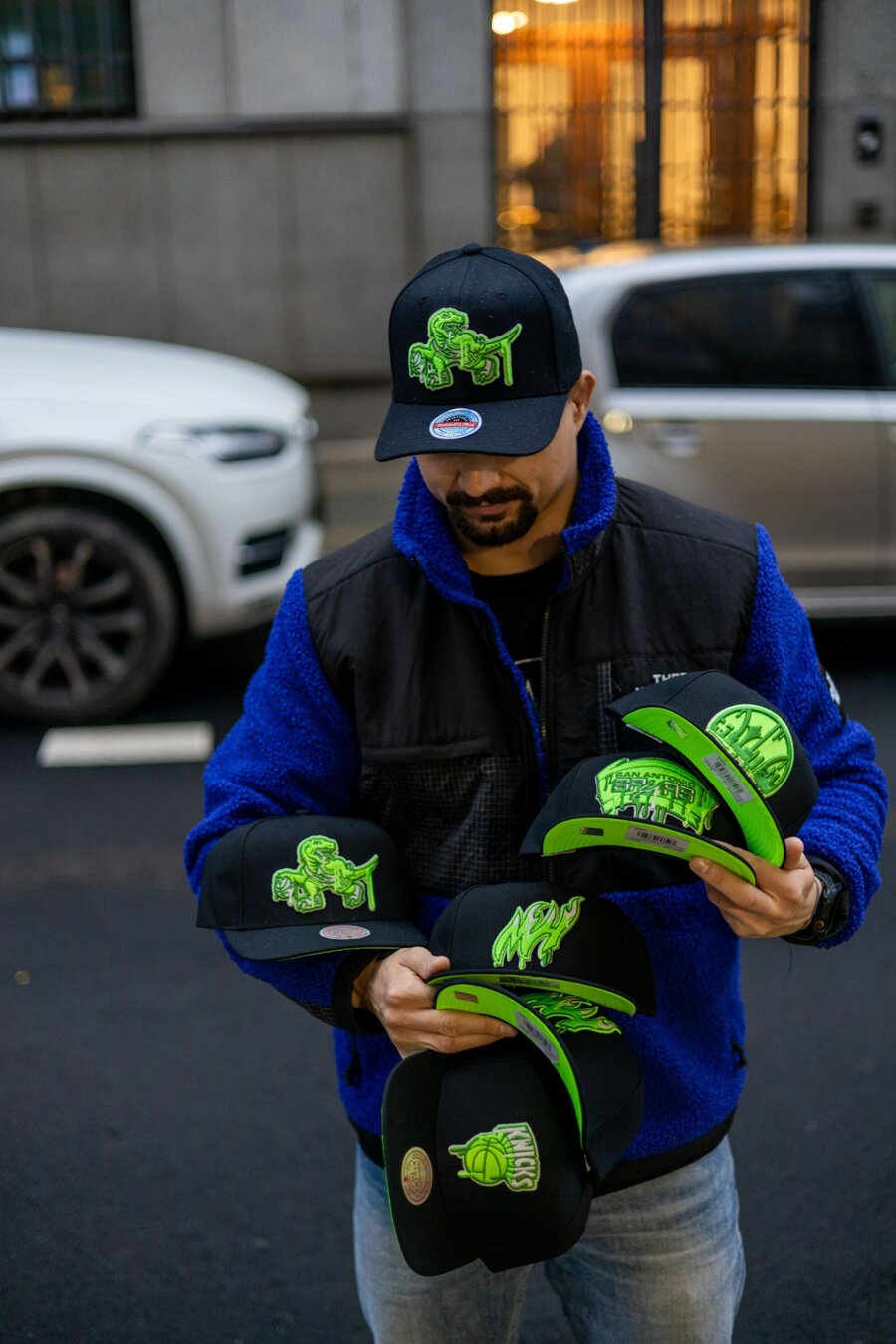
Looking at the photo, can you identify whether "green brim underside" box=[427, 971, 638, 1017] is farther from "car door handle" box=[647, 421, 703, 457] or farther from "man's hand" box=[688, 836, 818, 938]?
"car door handle" box=[647, 421, 703, 457]

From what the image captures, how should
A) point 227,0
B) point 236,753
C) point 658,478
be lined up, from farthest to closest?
point 227,0, point 658,478, point 236,753

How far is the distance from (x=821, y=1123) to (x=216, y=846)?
2021 mm

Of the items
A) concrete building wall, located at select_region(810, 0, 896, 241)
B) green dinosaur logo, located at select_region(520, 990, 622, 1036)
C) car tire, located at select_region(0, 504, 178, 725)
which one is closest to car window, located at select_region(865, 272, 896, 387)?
car tire, located at select_region(0, 504, 178, 725)

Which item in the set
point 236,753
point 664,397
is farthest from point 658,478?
point 236,753

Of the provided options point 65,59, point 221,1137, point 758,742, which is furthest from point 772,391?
point 65,59

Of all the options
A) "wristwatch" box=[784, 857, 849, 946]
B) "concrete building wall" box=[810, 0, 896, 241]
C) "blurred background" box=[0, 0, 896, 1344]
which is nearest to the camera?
"wristwatch" box=[784, 857, 849, 946]

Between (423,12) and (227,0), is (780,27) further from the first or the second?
(227,0)

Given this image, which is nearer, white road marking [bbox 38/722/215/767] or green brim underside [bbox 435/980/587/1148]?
green brim underside [bbox 435/980/587/1148]

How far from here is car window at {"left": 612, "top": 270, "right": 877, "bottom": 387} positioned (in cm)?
613

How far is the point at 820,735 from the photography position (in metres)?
1.88

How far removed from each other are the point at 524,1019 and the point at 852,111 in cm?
1098

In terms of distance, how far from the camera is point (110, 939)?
4.18 metres

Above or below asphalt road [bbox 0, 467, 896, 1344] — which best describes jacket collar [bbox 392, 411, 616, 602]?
above

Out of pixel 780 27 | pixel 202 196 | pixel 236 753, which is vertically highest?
pixel 780 27
